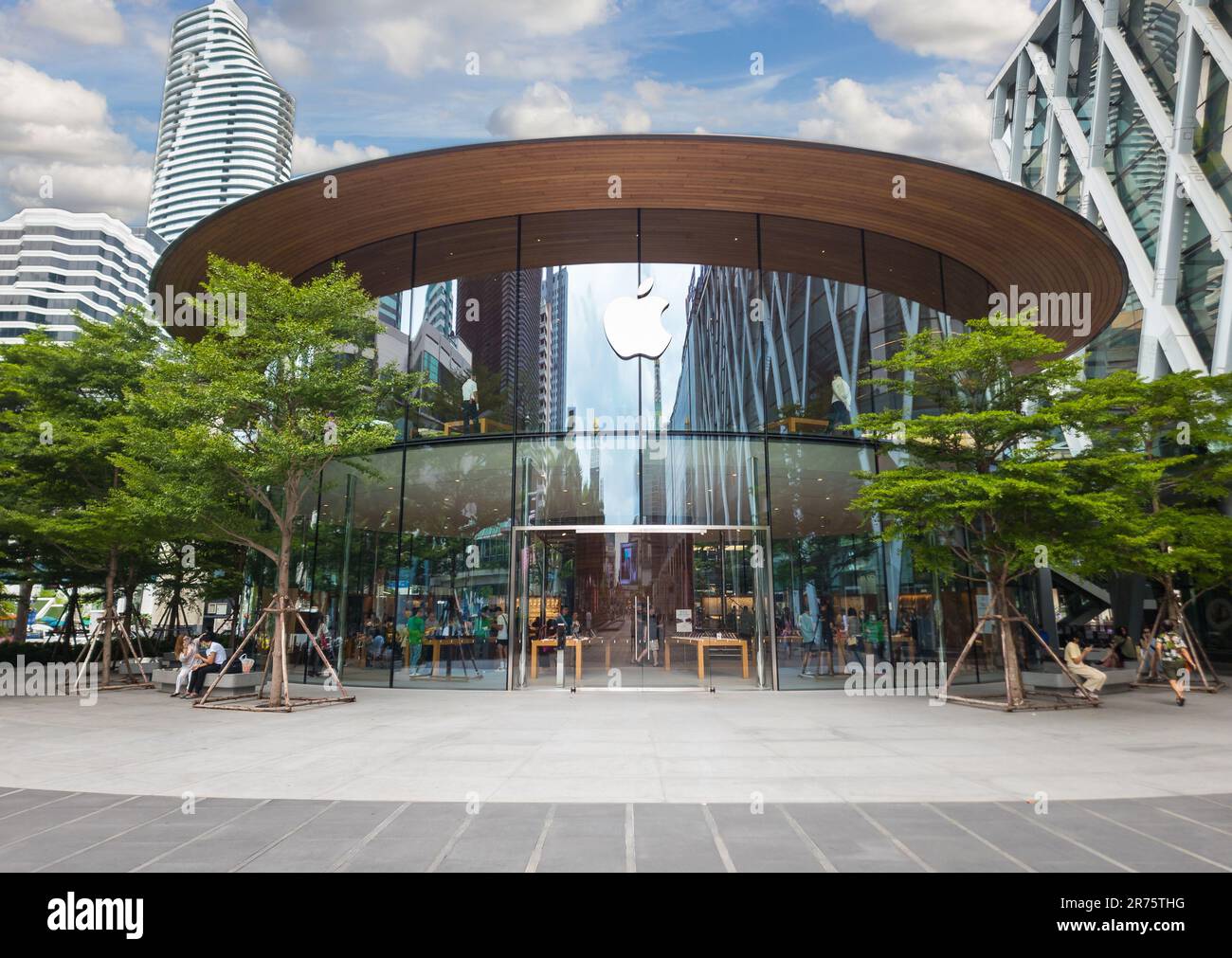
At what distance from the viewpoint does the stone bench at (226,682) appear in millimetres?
15992

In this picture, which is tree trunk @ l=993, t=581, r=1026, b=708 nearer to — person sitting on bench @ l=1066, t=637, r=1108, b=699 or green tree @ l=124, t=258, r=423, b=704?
person sitting on bench @ l=1066, t=637, r=1108, b=699

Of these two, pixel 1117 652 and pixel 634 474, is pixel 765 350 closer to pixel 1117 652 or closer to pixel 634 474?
pixel 634 474

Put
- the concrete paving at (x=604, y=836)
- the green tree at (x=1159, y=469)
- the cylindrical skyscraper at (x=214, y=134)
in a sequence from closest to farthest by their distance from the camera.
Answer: the concrete paving at (x=604, y=836) < the green tree at (x=1159, y=469) < the cylindrical skyscraper at (x=214, y=134)

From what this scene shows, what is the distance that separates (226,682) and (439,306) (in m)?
10.2

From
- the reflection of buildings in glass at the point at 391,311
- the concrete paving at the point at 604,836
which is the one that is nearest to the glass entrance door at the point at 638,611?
the reflection of buildings in glass at the point at 391,311

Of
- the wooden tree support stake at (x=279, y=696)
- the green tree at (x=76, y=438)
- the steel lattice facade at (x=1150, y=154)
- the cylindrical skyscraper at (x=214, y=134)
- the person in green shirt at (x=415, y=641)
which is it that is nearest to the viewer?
the wooden tree support stake at (x=279, y=696)

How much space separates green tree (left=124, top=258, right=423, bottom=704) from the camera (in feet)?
44.3

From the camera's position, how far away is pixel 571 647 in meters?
16.5

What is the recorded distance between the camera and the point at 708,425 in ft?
58.0

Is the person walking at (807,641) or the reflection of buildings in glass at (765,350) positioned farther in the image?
the reflection of buildings in glass at (765,350)

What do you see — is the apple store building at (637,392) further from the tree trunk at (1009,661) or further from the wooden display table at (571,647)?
the tree trunk at (1009,661)

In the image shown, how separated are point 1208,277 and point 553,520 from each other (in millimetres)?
27107

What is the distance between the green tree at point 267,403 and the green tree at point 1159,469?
13.1 meters
